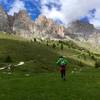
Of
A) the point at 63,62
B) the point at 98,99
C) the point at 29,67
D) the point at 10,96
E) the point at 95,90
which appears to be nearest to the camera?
the point at 98,99

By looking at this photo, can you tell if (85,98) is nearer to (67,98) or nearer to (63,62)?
(67,98)

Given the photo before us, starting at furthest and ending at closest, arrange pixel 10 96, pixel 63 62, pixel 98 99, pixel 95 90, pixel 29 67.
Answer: pixel 29 67
pixel 63 62
pixel 95 90
pixel 10 96
pixel 98 99

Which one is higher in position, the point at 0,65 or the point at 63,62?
the point at 63,62

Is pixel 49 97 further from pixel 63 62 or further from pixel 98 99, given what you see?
pixel 63 62

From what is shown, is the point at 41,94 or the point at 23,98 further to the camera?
the point at 41,94

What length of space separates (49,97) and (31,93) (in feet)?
13.4

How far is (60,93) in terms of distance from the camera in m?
42.0

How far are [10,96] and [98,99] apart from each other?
9396 millimetres

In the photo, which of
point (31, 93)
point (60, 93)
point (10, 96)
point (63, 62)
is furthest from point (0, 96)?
point (63, 62)

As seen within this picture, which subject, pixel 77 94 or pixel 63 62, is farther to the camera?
pixel 63 62

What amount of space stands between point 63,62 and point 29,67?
10249 centimetres

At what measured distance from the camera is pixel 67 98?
124 feet

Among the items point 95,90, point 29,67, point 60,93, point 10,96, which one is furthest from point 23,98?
point 29,67

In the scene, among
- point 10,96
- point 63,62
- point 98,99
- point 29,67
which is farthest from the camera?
point 29,67
